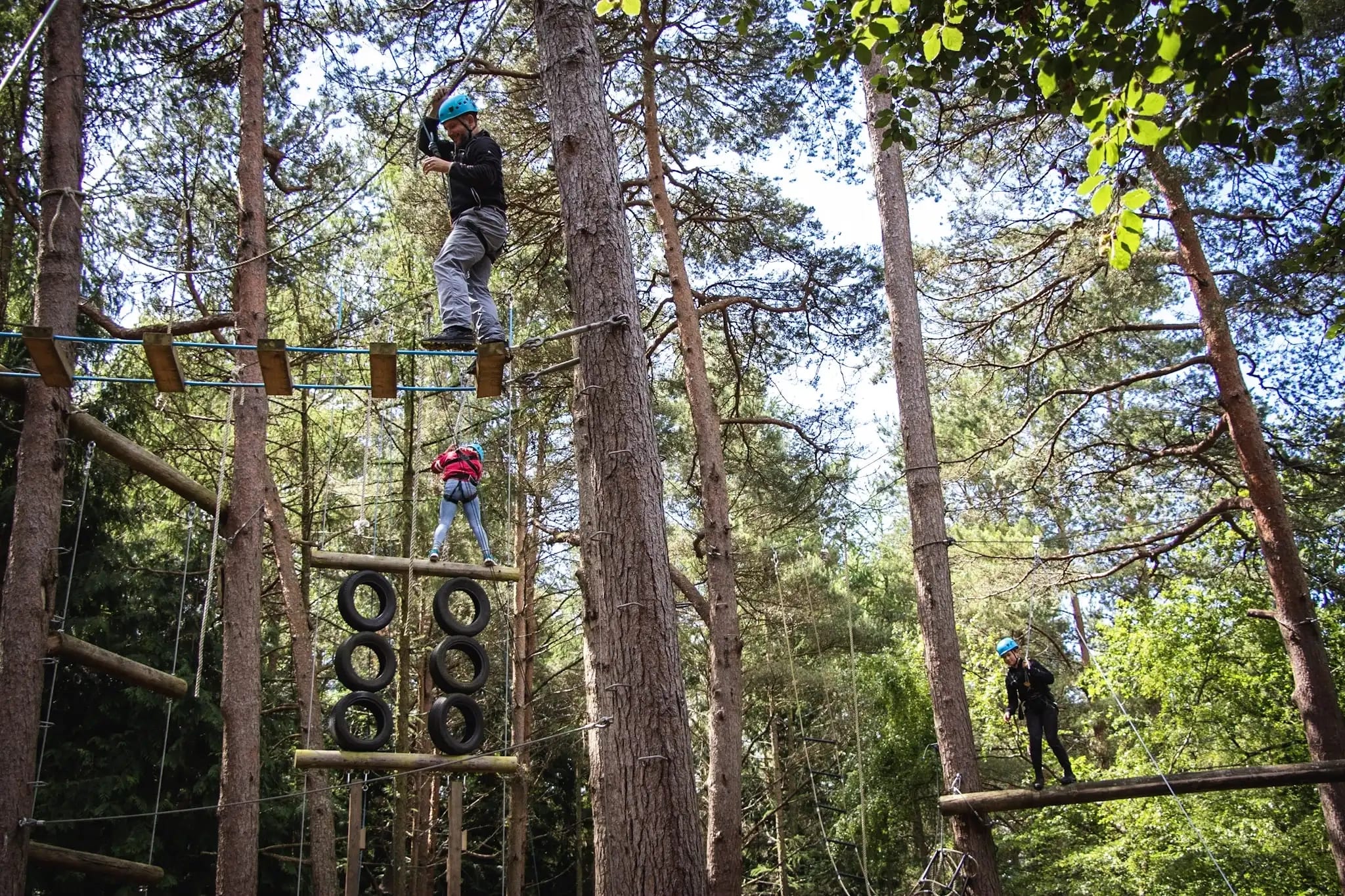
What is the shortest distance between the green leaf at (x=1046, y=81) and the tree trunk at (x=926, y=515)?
2.64 meters

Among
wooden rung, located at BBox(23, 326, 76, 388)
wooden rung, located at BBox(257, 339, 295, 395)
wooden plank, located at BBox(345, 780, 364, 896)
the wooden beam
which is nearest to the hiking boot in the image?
wooden rung, located at BBox(257, 339, 295, 395)

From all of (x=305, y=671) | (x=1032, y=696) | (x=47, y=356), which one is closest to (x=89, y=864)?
(x=47, y=356)

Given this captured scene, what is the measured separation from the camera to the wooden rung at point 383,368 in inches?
171

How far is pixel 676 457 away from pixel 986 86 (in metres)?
10.1

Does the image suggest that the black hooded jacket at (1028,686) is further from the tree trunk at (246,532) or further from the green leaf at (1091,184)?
the tree trunk at (246,532)

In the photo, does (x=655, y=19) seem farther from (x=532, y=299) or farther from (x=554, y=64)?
(x=554, y=64)

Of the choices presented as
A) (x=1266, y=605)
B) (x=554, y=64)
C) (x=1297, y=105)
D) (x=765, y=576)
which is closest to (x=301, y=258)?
(x=554, y=64)

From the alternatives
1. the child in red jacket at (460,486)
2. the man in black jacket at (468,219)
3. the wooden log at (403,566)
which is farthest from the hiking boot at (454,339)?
the child in red jacket at (460,486)

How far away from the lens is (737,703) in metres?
8.68

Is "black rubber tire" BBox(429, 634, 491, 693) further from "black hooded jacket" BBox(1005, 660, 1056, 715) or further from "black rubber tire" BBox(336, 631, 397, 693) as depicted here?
"black hooded jacket" BBox(1005, 660, 1056, 715)

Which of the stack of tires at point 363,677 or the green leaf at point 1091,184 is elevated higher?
the green leaf at point 1091,184

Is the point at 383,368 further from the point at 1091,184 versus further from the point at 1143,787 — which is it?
the point at 1143,787

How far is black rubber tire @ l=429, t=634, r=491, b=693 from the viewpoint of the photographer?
527 centimetres

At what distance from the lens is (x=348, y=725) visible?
5.11 meters
